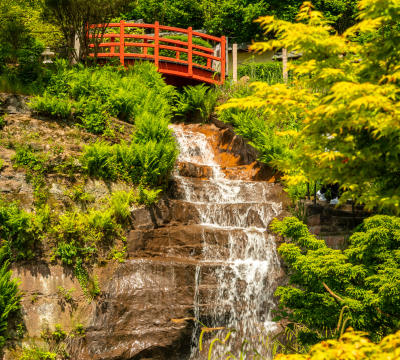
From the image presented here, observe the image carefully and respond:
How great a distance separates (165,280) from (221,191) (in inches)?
142

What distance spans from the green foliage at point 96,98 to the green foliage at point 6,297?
4.39 m

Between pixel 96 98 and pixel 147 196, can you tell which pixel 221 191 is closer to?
pixel 147 196

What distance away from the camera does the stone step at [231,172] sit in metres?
11.3

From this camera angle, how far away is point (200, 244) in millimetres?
8445

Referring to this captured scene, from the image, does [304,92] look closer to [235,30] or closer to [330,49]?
[330,49]

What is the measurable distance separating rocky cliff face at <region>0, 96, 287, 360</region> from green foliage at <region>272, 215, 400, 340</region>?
268 centimetres

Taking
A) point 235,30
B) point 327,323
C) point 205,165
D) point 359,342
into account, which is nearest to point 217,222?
point 205,165

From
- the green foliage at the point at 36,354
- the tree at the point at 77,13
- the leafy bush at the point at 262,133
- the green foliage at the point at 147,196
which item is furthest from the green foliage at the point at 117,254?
the tree at the point at 77,13

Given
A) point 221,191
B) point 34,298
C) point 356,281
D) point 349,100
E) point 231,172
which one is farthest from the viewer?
point 231,172

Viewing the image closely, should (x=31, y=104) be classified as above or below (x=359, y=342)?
above

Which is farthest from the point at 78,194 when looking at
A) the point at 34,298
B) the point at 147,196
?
the point at 34,298

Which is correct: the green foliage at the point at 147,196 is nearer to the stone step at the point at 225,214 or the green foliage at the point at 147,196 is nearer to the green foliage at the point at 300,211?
the stone step at the point at 225,214

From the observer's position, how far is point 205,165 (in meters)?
12.2

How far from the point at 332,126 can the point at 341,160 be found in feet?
1.09
